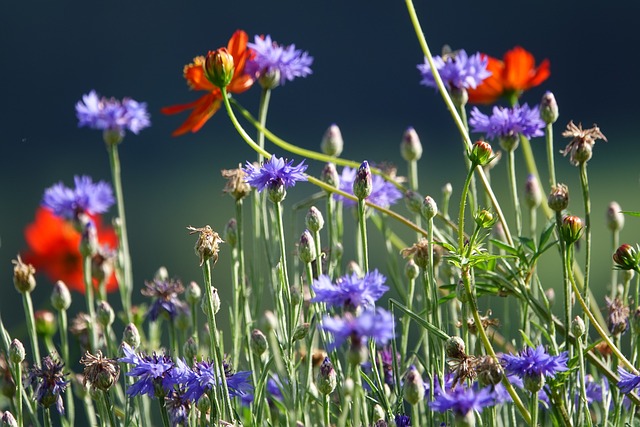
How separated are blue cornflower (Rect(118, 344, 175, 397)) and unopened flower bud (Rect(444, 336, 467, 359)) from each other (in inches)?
7.5

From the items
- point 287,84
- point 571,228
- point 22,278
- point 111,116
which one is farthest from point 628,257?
point 287,84

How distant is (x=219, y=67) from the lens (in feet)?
2.67

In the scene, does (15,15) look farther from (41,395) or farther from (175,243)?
(41,395)

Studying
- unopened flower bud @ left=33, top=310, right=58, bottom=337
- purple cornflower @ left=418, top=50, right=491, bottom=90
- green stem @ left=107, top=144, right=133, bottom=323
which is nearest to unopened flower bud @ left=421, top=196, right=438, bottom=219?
purple cornflower @ left=418, top=50, right=491, bottom=90

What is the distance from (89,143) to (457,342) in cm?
454

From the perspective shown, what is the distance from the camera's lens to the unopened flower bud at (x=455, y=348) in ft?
2.25

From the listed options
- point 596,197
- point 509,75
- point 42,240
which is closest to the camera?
point 509,75

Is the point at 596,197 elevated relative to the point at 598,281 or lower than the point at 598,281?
elevated

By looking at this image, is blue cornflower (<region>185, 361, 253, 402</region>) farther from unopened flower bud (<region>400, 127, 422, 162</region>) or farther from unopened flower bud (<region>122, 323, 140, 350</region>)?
unopened flower bud (<region>400, 127, 422, 162</region>)

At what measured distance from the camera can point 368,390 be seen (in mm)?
870

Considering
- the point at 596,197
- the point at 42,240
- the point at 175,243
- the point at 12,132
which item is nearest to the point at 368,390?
the point at 42,240

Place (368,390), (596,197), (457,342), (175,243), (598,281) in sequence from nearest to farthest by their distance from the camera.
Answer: (457,342)
(368,390)
(598,281)
(175,243)
(596,197)

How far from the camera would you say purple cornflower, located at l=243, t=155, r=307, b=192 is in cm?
74

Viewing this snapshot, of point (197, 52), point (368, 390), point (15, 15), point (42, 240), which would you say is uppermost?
point (15, 15)
